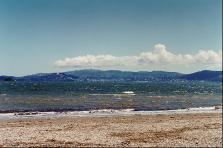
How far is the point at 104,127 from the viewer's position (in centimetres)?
3253

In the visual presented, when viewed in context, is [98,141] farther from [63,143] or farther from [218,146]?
[218,146]

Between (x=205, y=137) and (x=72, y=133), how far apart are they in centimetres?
898

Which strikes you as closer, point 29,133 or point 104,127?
point 29,133

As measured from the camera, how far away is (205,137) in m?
26.4

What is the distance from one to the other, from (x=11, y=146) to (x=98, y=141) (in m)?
5.09

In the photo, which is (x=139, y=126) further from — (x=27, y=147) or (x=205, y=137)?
(x=27, y=147)

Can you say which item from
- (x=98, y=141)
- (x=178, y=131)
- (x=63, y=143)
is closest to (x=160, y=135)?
(x=178, y=131)

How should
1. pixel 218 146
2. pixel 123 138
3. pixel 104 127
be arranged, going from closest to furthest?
pixel 218 146
pixel 123 138
pixel 104 127

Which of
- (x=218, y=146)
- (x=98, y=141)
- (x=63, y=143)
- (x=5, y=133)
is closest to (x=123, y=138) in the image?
(x=98, y=141)

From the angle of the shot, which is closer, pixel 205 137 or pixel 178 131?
pixel 205 137

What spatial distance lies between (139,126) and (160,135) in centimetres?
572

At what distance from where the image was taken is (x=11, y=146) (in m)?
23.3

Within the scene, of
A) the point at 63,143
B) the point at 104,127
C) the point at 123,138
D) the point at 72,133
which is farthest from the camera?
the point at 104,127

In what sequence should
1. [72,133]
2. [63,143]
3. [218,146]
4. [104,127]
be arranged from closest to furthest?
[218,146] → [63,143] → [72,133] → [104,127]
